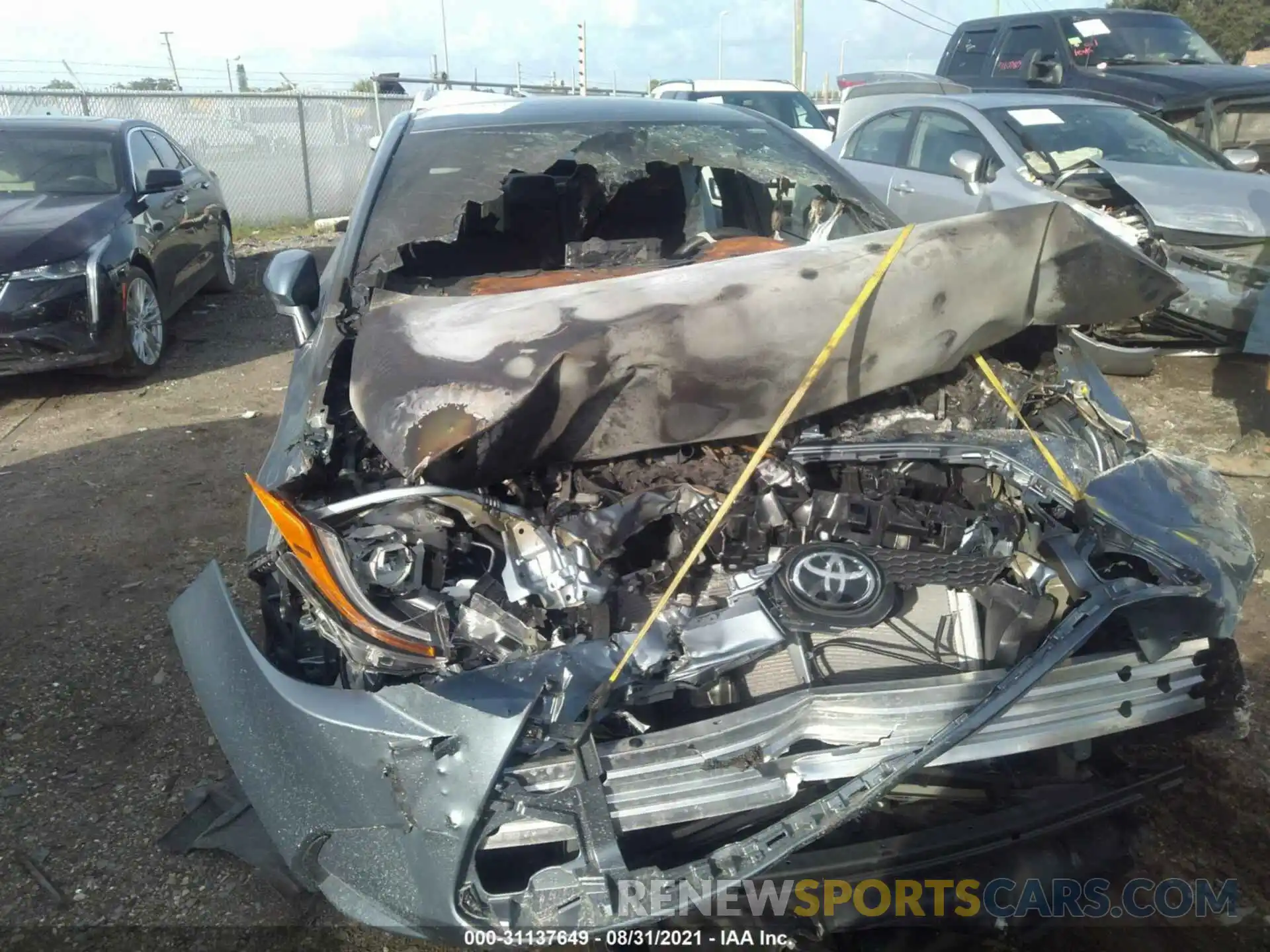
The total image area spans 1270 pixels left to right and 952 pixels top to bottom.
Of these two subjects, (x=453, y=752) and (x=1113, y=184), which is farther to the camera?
(x=1113, y=184)

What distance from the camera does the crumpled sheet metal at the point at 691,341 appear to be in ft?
6.26

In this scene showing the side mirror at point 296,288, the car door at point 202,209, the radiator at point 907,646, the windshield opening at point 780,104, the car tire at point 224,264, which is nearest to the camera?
the radiator at point 907,646

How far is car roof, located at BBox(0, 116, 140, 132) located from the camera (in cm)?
635

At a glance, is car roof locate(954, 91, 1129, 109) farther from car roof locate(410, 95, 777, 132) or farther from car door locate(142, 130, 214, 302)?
car door locate(142, 130, 214, 302)

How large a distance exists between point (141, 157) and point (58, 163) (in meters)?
0.56

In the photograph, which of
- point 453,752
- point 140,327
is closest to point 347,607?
point 453,752

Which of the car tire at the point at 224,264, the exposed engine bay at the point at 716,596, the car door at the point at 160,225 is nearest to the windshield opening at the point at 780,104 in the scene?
the car tire at the point at 224,264

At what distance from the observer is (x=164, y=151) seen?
7.26 meters

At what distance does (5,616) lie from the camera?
3.32 metres

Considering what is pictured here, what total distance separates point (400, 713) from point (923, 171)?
6282 millimetres

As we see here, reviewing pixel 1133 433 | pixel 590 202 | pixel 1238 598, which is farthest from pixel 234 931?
pixel 590 202

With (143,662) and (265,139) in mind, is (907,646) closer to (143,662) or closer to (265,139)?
(143,662)

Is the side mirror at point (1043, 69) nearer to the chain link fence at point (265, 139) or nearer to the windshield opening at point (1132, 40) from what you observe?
the windshield opening at point (1132, 40)

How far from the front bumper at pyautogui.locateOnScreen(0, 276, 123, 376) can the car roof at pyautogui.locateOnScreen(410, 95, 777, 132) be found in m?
2.78
